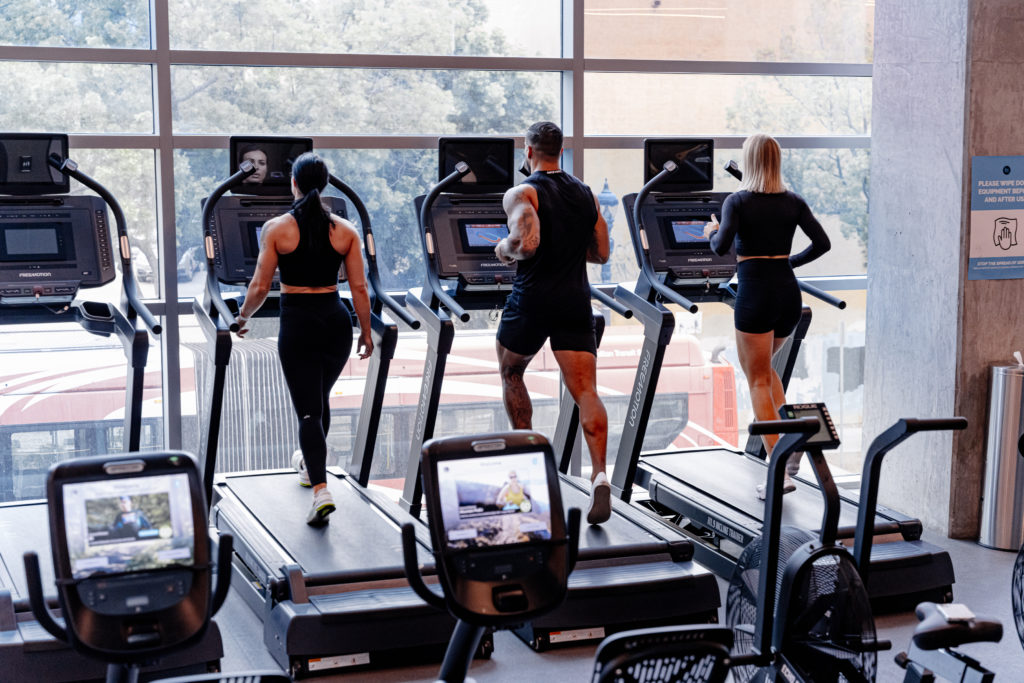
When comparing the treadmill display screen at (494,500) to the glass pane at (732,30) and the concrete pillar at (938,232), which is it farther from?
the glass pane at (732,30)

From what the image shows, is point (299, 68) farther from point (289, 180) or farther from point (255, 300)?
point (255, 300)

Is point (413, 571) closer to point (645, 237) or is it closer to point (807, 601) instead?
point (807, 601)

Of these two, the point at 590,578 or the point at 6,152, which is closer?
the point at 590,578

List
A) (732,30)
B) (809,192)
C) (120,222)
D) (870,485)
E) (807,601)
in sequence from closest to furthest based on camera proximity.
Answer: (807,601)
(870,485)
(120,222)
(732,30)
(809,192)

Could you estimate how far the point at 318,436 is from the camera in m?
4.99

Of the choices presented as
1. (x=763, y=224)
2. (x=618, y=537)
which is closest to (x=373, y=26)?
(x=763, y=224)

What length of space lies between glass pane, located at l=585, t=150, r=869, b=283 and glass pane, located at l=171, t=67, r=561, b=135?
18.7 inches

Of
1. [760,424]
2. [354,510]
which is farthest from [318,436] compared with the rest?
[760,424]

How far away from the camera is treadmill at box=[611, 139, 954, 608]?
17.7 feet

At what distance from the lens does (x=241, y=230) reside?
5.35 m

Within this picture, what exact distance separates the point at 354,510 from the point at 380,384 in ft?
1.99

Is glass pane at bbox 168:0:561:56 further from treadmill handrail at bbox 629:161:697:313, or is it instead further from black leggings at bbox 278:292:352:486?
black leggings at bbox 278:292:352:486

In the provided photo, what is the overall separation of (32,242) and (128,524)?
2947 mm

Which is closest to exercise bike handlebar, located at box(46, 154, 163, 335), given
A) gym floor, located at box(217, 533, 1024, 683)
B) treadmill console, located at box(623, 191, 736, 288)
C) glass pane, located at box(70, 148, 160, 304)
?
glass pane, located at box(70, 148, 160, 304)
